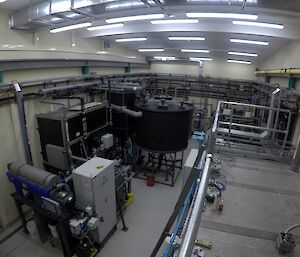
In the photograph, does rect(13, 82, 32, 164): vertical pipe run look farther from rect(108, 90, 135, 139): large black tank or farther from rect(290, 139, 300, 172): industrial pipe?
rect(290, 139, 300, 172): industrial pipe

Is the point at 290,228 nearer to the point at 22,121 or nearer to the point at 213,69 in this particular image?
the point at 22,121

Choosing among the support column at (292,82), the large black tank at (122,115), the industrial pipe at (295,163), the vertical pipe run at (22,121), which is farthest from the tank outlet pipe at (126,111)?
the support column at (292,82)

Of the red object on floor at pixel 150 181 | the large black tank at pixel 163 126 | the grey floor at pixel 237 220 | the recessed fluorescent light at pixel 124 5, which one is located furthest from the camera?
the red object on floor at pixel 150 181

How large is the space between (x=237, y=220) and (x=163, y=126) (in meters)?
3.60

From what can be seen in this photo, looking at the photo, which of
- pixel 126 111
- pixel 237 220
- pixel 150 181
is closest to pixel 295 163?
pixel 237 220

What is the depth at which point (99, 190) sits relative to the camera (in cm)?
360

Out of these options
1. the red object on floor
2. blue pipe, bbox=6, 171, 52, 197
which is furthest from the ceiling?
the red object on floor

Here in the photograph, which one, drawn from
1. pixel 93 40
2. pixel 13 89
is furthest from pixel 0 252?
pixel 93 40

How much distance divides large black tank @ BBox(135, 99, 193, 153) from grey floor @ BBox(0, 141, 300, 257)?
68.8 inches

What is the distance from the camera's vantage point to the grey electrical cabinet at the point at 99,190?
Result: 3.46 metres

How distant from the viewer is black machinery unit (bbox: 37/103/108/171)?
468 cm

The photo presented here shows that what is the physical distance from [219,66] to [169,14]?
835 cm

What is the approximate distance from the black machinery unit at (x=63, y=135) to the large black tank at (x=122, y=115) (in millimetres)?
1446

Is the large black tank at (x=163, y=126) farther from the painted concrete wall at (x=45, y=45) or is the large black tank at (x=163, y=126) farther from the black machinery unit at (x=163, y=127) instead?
the painted concrete wall at (x=45, y=45)
